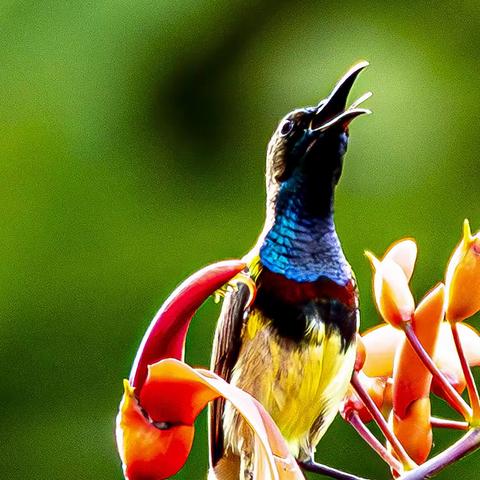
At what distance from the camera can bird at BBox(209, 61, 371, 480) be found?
4.43ft

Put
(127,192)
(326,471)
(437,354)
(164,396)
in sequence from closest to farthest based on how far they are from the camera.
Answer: (164,396) < (437,354) < (326,471) < (127,192)

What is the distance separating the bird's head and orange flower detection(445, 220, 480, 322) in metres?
0.32

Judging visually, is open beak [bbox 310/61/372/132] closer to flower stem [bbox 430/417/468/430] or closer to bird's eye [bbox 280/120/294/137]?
bird's eye [bbox 280/120/294/137]

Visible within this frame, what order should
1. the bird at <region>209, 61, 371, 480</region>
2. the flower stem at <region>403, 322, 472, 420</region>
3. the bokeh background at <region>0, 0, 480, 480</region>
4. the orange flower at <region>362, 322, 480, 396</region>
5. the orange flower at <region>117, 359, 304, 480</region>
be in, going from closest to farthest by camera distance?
the orange flower at <region>117, 359, 304, 480</region>
the flower stem at <region>403, 322, 472, 420</region>
the orange flower at <region>362, 322, 480, 396</region>
the bird at <region>209, 61, 371, 480</region>
the bokeh background at <region>0, 0, 480, 480</region>

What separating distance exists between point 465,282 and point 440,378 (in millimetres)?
88

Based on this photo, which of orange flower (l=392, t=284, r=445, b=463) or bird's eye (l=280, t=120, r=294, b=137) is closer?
orange flower (l=392, t=284, r=445, b=463)

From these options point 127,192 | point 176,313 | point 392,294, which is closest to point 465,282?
point 392,294

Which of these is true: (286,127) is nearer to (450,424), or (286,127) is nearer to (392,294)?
(392,294)

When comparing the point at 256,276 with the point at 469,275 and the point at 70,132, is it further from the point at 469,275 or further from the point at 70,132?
the point at 70,132

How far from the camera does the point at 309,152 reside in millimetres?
1396

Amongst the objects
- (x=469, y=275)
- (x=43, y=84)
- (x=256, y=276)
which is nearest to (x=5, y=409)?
(x=43, y=84)

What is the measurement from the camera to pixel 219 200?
270cm

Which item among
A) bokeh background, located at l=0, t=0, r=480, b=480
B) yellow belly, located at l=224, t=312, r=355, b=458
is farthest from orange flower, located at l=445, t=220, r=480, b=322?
bokeh background, located at l=0, t=0, r=480, b=480

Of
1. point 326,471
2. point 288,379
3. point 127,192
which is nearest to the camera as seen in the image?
point 326,471
